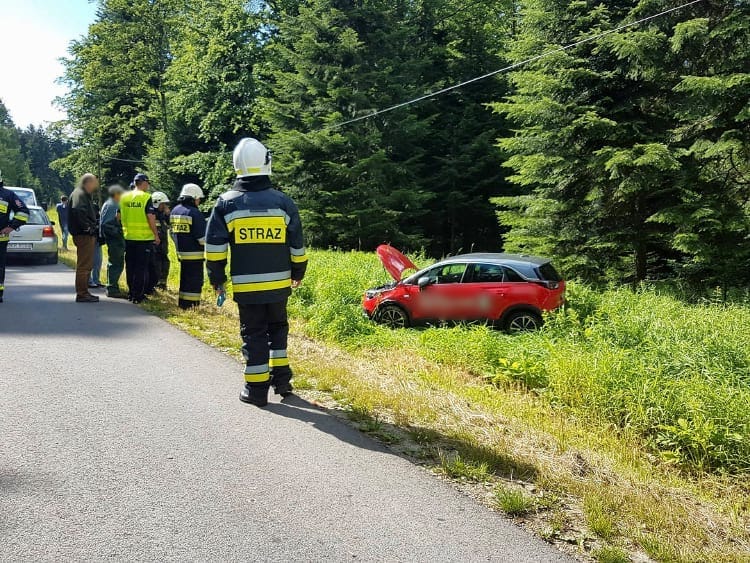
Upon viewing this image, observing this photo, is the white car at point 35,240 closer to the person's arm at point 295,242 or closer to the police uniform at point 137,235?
the police uniform at point 137,235

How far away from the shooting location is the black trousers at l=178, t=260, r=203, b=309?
9.77m

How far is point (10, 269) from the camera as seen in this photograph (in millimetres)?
14766

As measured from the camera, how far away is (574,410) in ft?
19.8

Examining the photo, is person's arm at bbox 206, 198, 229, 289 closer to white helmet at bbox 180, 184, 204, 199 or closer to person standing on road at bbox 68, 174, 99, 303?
white helmet at bbox 180, 184, 204, 199

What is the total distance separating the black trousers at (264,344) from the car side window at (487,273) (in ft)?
18.3

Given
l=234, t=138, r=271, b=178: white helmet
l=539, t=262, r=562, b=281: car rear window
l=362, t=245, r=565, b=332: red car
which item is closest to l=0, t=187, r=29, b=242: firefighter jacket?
l=362, t=245, r=565, b=332: red car

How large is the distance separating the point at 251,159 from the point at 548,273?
258 inches

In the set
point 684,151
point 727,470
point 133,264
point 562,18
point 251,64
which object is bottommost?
point 727,470

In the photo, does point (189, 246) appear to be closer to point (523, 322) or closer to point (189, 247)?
point (189, 247)

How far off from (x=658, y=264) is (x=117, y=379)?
15.0 meters

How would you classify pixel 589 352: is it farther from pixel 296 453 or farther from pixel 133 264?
pixel 133 264

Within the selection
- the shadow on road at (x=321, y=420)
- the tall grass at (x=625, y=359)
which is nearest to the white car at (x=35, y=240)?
the tall grass at (x=625, y=359)

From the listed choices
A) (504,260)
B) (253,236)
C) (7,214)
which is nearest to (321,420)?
(253,236)

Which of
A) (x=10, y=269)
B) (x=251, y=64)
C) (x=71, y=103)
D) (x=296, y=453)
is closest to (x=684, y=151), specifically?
(x=296, y=453)
